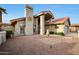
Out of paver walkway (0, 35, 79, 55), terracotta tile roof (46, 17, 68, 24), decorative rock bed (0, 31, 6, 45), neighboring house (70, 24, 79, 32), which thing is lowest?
paver walkway (0, 35, 79, 55)

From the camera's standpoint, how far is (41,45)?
2.36 metres

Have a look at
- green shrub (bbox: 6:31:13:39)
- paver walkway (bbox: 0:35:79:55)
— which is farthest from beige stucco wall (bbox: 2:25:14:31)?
paver walkway (bbox: 0:35:79:55)

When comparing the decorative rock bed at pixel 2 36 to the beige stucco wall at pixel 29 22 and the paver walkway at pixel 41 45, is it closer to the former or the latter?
the paver walkway at pixel 41 45

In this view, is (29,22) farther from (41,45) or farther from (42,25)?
(41,45)

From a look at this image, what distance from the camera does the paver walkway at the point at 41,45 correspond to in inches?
91.1

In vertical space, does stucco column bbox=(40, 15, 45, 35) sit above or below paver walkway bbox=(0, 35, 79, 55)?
above

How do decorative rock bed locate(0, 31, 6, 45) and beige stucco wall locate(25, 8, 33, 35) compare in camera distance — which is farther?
beige stucco wall locate(25, 8, 33, 35)

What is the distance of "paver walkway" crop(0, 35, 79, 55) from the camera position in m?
2.31

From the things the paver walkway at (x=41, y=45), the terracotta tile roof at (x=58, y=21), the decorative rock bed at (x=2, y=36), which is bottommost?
the paver walkway at (x=41, y=45)

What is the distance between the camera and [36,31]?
242cm

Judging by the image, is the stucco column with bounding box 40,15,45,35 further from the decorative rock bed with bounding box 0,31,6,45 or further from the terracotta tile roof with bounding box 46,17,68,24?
the decorative rock bed with bounding box 0,31,6,45

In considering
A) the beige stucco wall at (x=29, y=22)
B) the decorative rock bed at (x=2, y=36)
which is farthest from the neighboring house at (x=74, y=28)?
the decorative rock bed at (x=2, y=36)
